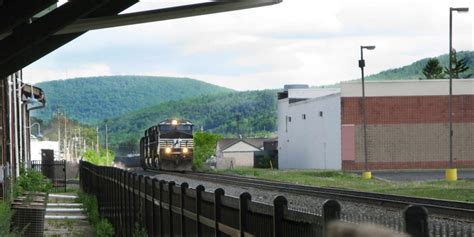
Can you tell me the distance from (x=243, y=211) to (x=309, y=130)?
76620 millimetres

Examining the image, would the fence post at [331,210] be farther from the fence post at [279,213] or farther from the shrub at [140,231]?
the shrub at [140,231]

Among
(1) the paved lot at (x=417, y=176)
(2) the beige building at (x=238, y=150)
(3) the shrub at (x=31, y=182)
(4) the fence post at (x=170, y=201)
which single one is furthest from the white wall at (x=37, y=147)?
(4) the fence post at (x=170, y=201)

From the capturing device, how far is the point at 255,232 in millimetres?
6273

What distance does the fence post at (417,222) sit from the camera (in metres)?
3.26

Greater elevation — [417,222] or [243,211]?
[417,222]

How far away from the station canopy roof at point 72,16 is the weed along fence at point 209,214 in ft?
7.50

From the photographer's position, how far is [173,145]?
57.1 m

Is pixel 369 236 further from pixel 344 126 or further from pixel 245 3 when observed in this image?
pixel 344 126

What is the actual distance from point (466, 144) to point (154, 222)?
209 ft

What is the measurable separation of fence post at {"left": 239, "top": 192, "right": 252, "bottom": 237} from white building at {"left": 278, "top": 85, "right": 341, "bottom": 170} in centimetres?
6690

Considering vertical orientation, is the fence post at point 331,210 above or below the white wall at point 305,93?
A: below

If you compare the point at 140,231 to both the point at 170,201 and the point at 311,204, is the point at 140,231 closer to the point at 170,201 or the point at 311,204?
the point at 170,201

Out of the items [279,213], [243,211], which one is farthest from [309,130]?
[279,213]


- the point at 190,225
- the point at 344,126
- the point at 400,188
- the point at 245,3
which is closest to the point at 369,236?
the point at 190,225
